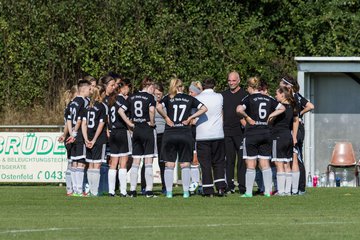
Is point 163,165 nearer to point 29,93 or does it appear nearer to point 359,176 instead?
point 359,176

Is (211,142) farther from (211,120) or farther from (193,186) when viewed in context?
(193,186)

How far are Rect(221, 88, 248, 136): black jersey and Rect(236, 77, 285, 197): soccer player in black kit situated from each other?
157cm

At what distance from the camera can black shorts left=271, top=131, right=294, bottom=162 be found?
19.9 m

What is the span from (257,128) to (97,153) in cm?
282

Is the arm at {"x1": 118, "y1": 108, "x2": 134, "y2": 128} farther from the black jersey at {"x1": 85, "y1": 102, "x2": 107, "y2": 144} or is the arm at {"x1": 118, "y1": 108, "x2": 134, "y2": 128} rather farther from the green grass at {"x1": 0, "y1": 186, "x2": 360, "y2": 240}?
the green grass at {"x1": 0, "y1": 186, "x2": 360, "y2": 240}

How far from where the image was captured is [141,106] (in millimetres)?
19656

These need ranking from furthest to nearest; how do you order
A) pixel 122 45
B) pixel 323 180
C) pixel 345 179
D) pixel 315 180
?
pixel 122 45 → pixel 345 179 → pixel 323 180 → pixel 315 180

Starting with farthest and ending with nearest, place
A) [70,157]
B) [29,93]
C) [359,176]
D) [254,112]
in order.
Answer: [29,93] → [359,176] → [70,157] → [254,112]

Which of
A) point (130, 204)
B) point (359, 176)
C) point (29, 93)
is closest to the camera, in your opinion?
point (130, 204)

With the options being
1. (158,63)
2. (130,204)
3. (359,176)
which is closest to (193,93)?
(130,204)

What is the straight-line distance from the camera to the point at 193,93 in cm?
2084

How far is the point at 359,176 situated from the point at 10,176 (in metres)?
8.12

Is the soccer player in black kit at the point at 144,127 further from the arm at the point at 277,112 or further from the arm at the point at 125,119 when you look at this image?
the arm at the point at 277,112

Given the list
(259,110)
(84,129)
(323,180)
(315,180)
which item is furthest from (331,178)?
(84,129)
